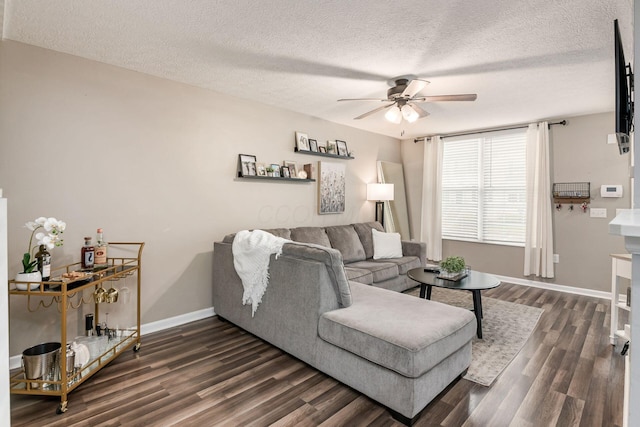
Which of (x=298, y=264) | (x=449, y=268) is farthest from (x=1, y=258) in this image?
(x=449, y=268)

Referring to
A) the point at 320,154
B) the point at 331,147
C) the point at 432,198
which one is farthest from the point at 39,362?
the point at 432,198

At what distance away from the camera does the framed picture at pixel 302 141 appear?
4332 mm

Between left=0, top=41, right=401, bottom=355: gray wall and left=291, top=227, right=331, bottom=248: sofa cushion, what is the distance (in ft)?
1.19

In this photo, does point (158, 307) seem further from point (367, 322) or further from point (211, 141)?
point (367, 322)

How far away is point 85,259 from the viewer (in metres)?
2.43

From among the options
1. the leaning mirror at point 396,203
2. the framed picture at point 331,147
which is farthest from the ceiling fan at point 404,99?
the leaning mirror at point 396,203

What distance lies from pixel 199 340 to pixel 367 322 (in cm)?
170

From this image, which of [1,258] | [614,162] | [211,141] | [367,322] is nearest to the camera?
[1,258]

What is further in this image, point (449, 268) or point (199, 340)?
point (449, 268)

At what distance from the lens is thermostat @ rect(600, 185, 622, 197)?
13.6ft

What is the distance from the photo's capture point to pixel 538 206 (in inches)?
184

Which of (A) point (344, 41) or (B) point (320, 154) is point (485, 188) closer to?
(B) point (320, 154)

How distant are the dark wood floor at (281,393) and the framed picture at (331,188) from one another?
2346 millimetres

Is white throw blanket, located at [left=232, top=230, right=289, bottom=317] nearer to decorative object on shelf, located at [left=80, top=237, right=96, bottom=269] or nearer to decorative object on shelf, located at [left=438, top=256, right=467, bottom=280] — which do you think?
decorative object on shelf, located at [left=80, top=237, right=96, bottom=269]
